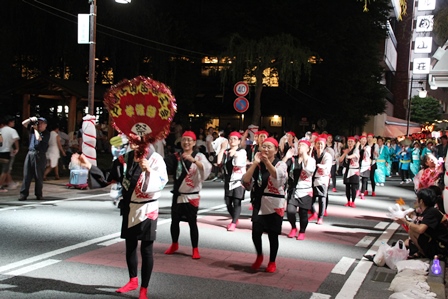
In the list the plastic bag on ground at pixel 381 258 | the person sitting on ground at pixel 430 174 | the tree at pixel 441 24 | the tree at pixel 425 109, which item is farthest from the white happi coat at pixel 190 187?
the tree at pixel 425 109

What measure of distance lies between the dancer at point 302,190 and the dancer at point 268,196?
245 cm

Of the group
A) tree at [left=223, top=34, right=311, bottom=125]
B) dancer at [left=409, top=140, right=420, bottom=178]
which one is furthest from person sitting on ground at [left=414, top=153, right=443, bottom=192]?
tree at [left=223, top=34, right=311, bottom=125]

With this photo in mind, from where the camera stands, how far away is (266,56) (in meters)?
30.8

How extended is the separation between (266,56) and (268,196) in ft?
81.1

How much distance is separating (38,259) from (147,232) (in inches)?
99.9

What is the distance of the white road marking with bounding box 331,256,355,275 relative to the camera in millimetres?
7296

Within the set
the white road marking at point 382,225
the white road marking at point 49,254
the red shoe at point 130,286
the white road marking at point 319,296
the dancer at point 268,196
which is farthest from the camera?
the white road marking at point 382,225

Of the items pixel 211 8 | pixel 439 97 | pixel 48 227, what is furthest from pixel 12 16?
pixel 439 97

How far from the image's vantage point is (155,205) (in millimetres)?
5629

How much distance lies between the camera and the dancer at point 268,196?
6.89 m

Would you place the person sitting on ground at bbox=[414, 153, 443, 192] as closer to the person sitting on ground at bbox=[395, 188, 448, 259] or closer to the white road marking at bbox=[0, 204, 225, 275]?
the person sitting on ground at bbox=[395, 188, 448, 259]

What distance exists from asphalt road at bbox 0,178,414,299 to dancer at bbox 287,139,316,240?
15.9 inches

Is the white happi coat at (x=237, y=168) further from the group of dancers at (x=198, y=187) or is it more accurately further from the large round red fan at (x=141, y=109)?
the large round red fan at (x=141, y=109)

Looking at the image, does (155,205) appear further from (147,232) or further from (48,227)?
(48,227)
